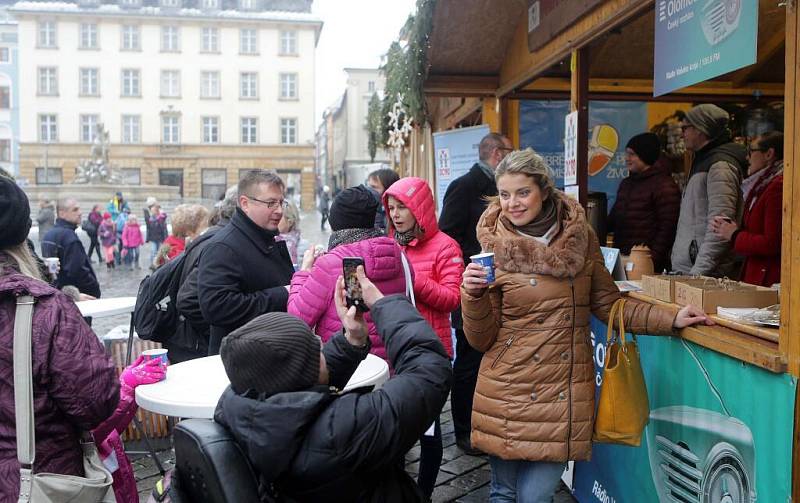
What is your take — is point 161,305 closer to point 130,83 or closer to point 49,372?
point 49,372

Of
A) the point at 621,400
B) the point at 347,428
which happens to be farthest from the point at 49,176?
the point at 347,428

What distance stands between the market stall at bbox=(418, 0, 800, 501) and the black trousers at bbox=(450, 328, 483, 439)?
102 cm

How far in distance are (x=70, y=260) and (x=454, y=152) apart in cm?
378

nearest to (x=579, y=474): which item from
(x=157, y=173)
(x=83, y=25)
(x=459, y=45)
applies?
(x=459, y=45)

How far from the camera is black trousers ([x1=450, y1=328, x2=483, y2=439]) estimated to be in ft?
15.8

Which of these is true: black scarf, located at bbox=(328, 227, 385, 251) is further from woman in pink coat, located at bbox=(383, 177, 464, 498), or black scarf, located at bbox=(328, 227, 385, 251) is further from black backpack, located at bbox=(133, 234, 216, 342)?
black backpack, located at bbox=(133, 234, 216, 342)

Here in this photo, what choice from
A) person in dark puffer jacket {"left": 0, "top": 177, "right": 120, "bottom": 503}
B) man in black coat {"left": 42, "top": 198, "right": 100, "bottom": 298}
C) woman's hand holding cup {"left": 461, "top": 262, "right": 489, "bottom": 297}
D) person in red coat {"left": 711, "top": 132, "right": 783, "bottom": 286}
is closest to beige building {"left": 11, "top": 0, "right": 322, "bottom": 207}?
man in black coat {"left": 42, "top": 198, "right": 100, "bottom": 298}

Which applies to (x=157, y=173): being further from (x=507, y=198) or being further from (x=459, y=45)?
(x=507, y=198)

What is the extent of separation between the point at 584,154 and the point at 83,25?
5531cm

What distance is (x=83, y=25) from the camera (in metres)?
52.4

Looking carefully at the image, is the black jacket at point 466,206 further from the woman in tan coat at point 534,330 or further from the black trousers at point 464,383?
the woman in tan coat at point 534,330

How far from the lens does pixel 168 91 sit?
52.8 metres

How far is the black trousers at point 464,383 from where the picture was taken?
4.80 m

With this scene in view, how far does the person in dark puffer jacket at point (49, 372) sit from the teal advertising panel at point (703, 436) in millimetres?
2058
